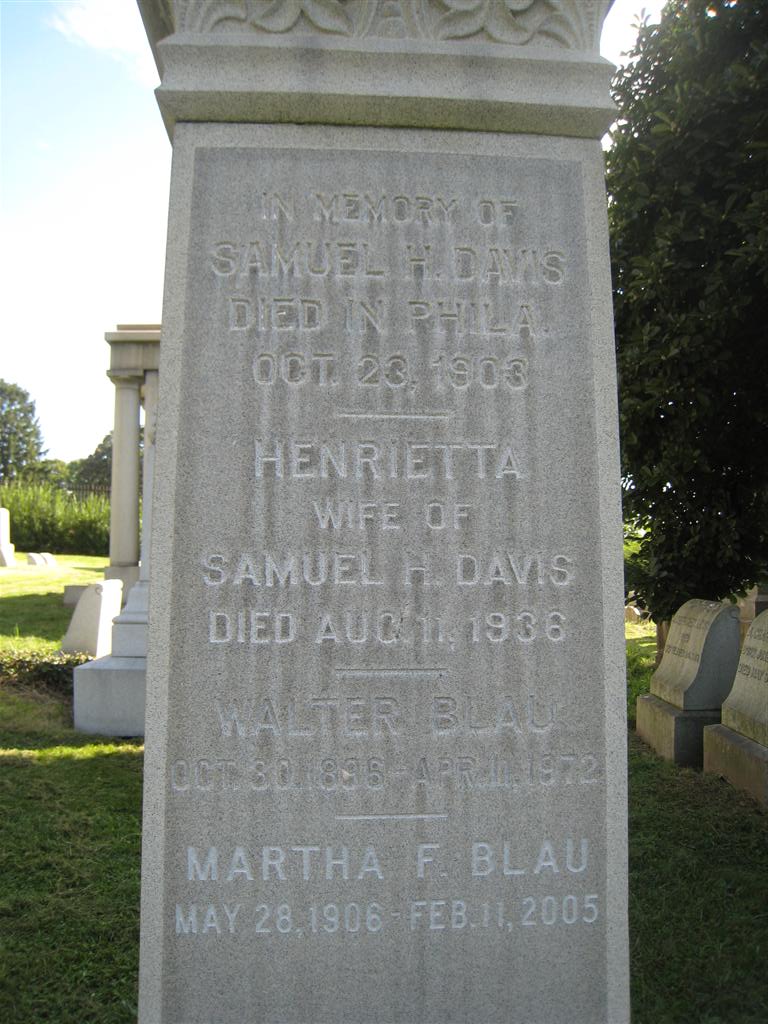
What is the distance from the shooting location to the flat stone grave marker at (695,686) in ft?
20.1

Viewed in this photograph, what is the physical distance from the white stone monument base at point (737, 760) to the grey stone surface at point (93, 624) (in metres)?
6.47

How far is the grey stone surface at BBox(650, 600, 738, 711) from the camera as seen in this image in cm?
623

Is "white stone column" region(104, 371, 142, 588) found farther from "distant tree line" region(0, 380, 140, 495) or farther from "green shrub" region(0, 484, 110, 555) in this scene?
"distant tree line" region(0, 380, 140, 495)

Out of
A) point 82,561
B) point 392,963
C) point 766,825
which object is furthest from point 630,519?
point 82,561

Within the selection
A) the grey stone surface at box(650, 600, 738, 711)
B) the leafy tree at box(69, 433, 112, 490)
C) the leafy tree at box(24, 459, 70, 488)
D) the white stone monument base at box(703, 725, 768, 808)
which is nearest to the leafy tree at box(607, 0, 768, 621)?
the grey stone surface at box(650, 600, 738, 711)

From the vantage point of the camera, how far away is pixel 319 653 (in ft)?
7.79

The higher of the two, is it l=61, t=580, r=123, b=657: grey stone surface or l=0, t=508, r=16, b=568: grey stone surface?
l=0, t=508, r=16, b=568: grey stone surface

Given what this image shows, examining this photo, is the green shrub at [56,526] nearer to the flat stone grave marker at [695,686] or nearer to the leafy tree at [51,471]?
the flat stone grave marker at [695,686]

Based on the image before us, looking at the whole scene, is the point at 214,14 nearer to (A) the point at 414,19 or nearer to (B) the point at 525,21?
(A) the point at 414,19

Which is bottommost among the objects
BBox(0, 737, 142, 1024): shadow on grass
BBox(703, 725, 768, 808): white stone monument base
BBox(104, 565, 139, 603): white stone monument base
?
BBox(0, 737, 142, 1024): shadow on grass

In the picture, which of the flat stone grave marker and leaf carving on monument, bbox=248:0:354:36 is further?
the flat stone grave marker

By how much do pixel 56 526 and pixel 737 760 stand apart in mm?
30943

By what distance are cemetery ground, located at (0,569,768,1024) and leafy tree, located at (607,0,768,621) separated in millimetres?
2105

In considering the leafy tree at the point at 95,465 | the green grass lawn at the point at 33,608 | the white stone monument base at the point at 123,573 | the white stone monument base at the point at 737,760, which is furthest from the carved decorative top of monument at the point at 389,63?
the leafy tree at the point at 95,465
